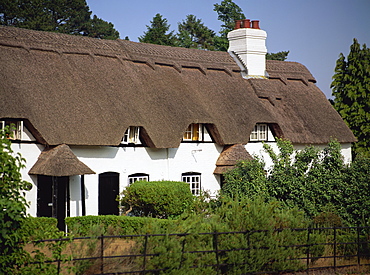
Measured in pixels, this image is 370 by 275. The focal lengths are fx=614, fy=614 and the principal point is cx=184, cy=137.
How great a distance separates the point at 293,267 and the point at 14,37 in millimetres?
14265

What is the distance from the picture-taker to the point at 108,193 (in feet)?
75.2

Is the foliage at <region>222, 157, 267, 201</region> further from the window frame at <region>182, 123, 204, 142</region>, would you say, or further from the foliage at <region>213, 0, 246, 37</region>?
the foliage at <region>213, 0, 246, 37</region>

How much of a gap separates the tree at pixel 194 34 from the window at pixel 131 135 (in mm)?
33457

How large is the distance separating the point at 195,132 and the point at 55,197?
24.0 feet

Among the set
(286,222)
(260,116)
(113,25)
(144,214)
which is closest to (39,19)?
(113,25)

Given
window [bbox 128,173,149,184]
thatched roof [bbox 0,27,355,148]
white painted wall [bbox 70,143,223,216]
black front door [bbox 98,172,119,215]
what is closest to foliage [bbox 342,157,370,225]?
white painted wall [bbox 70,143,223,216]

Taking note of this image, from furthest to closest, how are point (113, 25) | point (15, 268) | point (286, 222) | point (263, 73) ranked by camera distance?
point (113, 25) < point (263, 73) < point (286, 222) < point (15, 268)

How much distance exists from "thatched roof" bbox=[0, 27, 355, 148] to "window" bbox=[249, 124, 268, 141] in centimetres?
77

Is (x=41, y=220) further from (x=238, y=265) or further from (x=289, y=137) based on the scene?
(x=289, y=137)

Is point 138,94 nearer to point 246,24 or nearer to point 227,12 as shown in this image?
point 246,24

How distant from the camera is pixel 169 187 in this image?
21.7 meters

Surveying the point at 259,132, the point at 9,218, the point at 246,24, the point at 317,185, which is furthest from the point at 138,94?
the point at 9,218

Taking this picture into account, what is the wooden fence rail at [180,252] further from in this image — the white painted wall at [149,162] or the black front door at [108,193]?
the black front door at [108,193]

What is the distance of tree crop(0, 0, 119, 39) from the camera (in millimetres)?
44188
